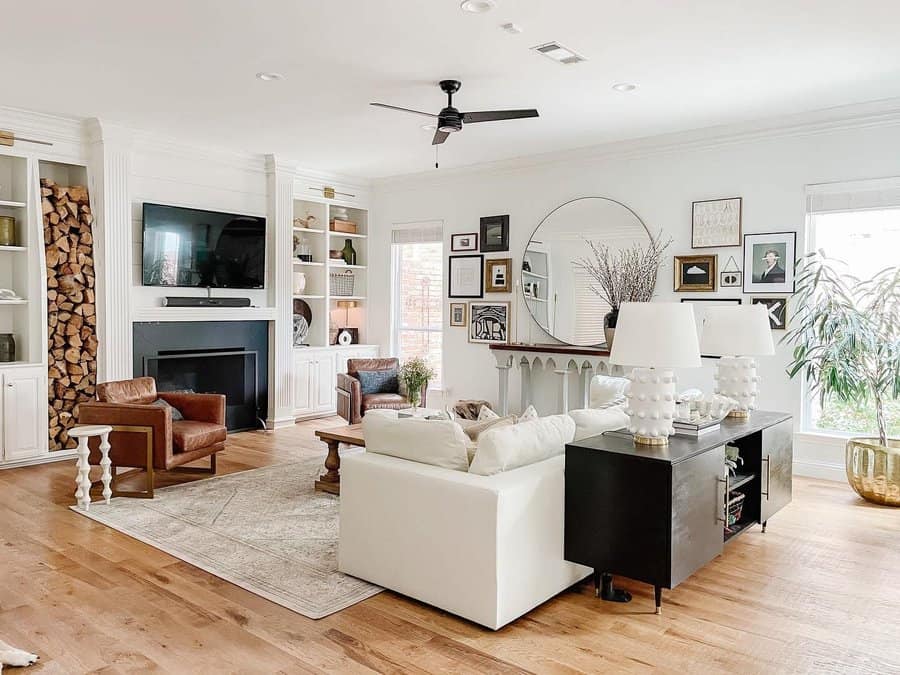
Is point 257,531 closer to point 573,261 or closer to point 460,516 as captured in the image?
point 460,516

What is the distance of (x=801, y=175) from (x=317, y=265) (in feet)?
15.6

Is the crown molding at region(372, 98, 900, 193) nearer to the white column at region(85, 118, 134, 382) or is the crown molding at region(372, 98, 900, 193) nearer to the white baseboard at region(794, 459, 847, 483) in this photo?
the white baseboard at region(794, 459, 847, 483)

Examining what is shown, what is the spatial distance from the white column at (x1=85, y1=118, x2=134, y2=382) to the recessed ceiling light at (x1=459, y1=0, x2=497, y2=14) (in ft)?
12.0

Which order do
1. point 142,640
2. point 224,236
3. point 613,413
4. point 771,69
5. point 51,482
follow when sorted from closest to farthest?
point 142,640, point 613,413, point 771,69, point 51,482, point 224,236

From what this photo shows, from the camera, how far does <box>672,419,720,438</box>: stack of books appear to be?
331 cm

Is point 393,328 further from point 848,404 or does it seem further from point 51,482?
point 848,404

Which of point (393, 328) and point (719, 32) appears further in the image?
point (393, 328)

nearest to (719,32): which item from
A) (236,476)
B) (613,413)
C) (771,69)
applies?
(771,69)

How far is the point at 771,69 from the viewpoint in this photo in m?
4.24

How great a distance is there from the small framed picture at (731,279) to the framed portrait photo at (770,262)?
0.14 feet

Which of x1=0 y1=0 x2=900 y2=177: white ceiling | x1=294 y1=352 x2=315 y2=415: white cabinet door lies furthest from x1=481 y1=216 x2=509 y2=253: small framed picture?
x1=294 y1=352 x2=315 y2=415: white cabinet door

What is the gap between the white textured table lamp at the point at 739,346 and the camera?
399cm

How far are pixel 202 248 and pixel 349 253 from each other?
202cm

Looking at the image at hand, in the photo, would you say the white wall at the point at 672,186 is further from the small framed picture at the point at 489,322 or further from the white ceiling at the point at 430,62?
the white ceiling at the point at 430,62
